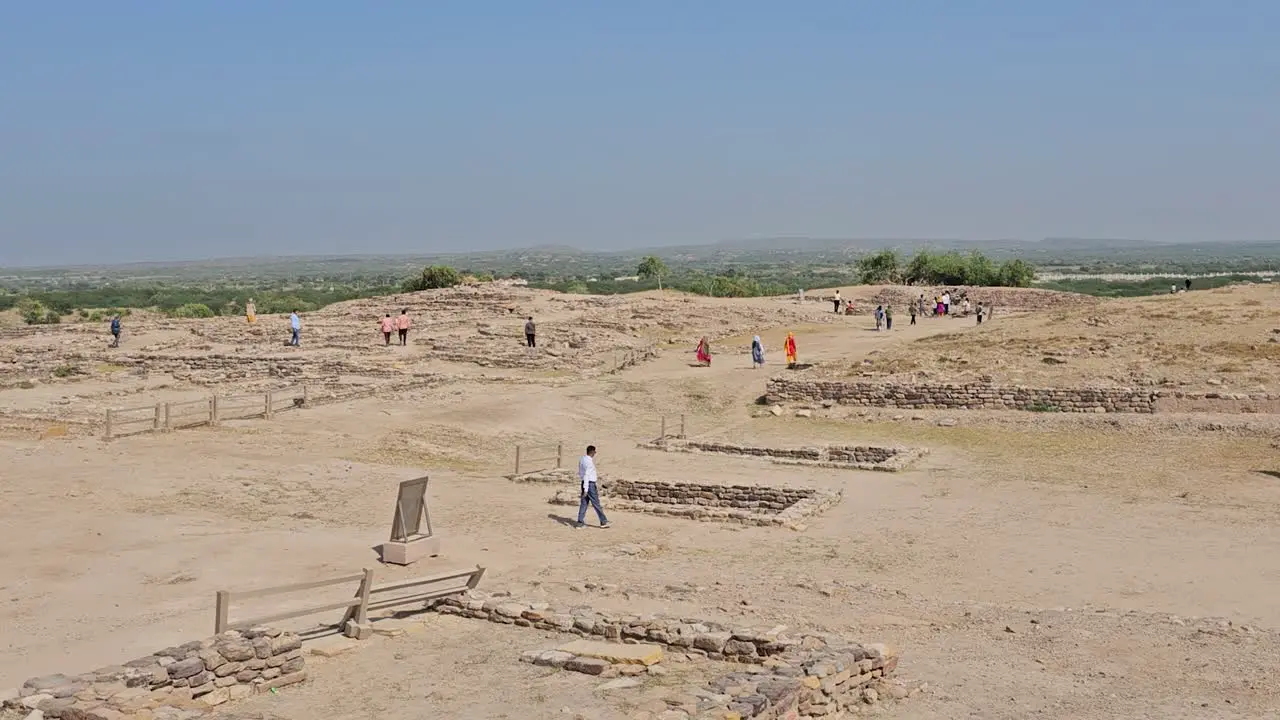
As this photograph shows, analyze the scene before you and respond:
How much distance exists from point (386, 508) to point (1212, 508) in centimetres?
1183

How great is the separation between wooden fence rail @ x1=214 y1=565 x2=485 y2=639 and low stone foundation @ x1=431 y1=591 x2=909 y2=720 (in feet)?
1.20

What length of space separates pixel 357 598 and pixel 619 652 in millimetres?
2576

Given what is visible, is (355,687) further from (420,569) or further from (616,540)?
(616,540)

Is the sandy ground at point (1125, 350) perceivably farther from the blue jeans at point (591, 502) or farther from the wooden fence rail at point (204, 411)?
the blue jeans at point (591, 502)

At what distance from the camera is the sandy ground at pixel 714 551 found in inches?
416

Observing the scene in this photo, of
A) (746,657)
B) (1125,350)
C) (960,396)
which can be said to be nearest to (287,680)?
(746,657)

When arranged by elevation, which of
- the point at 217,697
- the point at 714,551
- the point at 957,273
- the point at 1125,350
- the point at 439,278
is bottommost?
the point at 714,551

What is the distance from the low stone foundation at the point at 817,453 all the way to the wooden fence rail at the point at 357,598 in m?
10.6

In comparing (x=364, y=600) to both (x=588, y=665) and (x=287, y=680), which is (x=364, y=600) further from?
(x=588, y=665)

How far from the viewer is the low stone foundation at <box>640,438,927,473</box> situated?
73.2 ft

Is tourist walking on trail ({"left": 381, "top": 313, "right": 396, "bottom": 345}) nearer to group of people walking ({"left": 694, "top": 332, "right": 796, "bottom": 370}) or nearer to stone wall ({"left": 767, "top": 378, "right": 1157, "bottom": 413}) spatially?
group of people walking ({"left": 694, "top": 332, "right": 796, "bottom": 370})

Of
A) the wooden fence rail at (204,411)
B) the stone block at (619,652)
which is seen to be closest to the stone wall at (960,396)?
the wooden fence rail at (204,411)

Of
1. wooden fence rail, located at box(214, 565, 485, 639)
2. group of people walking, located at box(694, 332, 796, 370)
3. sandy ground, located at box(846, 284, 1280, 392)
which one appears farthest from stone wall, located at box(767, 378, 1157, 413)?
wooden fence rail, located at box(214, 565, 485, 639)

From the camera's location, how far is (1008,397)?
27062 mm
